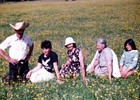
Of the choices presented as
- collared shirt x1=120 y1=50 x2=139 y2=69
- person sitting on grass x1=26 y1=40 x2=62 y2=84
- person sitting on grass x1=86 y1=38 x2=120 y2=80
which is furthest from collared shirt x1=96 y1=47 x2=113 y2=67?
person sitting on grass x1=26 y1=40 x2=62 y2=84

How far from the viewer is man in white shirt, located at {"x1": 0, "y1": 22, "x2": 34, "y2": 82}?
7855mm

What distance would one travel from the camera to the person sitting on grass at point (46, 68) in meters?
7.88

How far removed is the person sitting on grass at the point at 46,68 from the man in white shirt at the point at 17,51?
221mm

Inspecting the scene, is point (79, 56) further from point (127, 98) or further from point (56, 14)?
point (56, 14)

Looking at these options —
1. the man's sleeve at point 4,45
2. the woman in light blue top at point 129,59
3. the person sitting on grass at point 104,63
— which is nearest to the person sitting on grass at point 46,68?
the man's sleeve at point 4,45

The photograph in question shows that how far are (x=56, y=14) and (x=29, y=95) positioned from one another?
24.7 feet

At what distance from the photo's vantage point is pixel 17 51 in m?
7.95

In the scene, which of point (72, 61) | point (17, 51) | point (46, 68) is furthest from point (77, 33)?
point (17, 51)

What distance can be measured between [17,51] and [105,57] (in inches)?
71.9

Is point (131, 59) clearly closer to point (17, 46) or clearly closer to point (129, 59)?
point (129, 59)

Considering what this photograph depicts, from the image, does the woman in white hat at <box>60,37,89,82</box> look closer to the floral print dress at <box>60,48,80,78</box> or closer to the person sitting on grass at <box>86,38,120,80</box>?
the floral print dress at <box>60,48,80,78</box>

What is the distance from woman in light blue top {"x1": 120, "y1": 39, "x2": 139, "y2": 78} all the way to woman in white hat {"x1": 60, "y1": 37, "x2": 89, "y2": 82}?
0.91 meters

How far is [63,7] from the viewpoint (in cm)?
1412

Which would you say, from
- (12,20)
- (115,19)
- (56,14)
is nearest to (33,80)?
(12,20)
